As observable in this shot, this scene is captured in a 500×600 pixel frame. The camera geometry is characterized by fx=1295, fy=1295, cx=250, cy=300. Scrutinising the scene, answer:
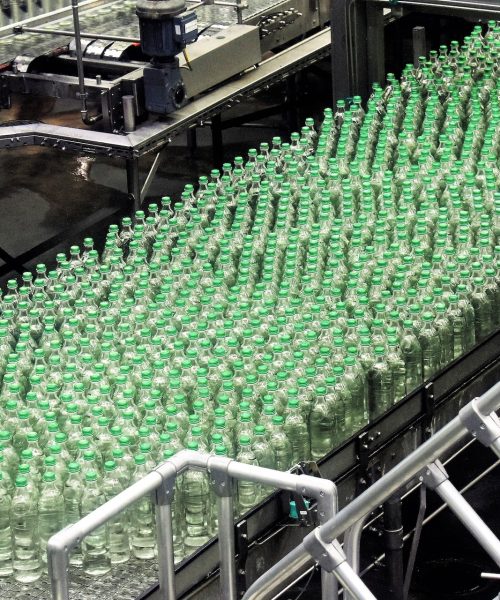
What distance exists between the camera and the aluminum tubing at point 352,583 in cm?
272

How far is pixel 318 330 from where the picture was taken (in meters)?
4.25

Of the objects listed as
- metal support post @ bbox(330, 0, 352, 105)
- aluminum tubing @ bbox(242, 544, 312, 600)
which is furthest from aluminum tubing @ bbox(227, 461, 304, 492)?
metal support post @ bbox(330, 0, 352, 105)

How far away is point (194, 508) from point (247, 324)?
79cm

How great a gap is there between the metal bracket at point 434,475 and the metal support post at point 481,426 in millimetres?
153

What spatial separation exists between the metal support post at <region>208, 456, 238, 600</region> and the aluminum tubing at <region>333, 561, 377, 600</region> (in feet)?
1.30

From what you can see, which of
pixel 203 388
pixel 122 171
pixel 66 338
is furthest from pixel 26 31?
pixel 203 388

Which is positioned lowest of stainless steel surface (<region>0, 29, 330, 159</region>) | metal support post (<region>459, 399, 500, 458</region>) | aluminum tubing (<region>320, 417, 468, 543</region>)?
stainless steel surface (<region>0, 29, 330, 159</region>)

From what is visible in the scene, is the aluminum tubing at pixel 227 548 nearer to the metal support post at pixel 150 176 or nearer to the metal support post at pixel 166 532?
the metal support post at pixel 166 532

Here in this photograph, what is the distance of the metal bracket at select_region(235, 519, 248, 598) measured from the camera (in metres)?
3.54

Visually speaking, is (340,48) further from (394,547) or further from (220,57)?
(394,547)

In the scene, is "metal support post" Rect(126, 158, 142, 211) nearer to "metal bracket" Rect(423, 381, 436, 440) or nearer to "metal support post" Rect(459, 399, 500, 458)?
"metal bracket" Rect(423, 381, 436, 440)

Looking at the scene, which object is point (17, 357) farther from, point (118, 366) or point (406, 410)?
point (406, 410)

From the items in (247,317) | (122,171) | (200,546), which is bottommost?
(122,171)

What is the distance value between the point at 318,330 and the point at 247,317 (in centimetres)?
24
